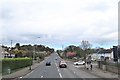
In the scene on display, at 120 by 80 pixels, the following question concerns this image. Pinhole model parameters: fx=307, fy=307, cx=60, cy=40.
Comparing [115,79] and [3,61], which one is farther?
[3,61]

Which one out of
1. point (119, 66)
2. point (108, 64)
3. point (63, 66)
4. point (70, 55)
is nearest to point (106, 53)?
point (70, 55)

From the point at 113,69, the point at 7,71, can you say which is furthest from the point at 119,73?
the point at 7,71

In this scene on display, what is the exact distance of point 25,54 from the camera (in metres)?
138

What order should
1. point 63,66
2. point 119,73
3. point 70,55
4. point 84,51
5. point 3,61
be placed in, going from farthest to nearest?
point 70,55 → point 84,51 → point 63,66 → point 3,61 → point 119,73

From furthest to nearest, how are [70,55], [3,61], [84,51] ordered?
[70,55] → [84,51] → [3,61]

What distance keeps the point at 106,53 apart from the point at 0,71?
102 metres

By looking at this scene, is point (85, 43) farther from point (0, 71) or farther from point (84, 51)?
point (0, 71)

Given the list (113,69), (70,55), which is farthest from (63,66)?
(70,55)

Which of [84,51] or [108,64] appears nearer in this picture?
[108,64]

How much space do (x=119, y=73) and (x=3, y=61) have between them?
1836cm

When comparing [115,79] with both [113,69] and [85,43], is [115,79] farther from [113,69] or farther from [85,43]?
[85,43]

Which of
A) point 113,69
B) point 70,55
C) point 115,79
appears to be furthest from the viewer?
point 70,55

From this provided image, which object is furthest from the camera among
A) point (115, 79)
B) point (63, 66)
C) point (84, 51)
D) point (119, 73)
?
point (84, 51)

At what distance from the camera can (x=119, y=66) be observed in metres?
38.0
